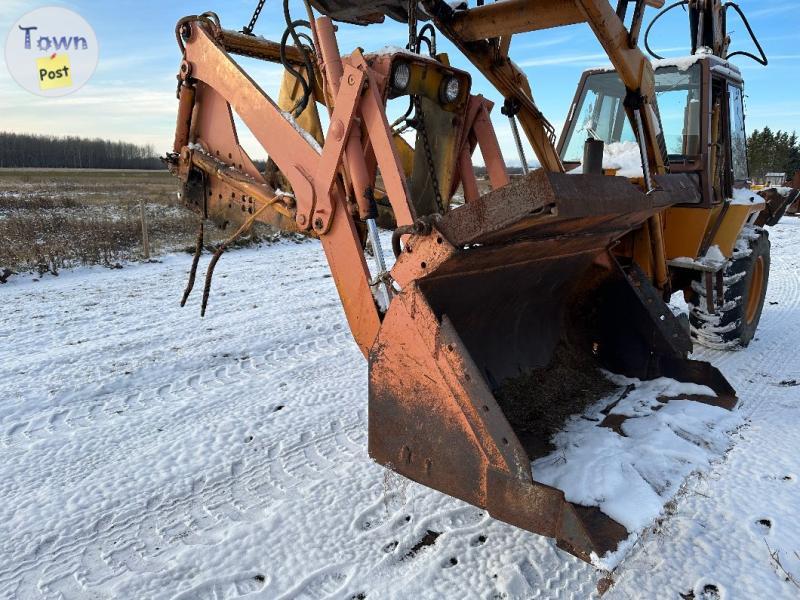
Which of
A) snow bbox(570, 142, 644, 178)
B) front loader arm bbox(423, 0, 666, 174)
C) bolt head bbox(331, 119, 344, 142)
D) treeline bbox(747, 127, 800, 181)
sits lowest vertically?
bolt head bbox(331, 119, 344, 142)

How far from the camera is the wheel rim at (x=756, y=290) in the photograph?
561 cm

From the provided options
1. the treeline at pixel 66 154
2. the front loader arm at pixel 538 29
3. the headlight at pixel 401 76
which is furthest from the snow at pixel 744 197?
the treeline at pixel 66 154

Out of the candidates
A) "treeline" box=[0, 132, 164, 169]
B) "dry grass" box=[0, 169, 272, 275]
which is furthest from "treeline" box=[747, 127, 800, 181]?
"treeline" box=[0, 132, 164, 169]

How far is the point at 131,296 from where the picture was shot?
695 centimetres

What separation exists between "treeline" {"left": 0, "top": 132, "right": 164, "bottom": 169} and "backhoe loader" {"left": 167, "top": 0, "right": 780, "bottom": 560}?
73785 millimetres

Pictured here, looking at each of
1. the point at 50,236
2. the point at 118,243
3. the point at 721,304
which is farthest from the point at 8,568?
the point at 50,236

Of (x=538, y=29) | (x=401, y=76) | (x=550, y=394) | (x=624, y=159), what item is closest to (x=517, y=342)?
(x=550, y=394)

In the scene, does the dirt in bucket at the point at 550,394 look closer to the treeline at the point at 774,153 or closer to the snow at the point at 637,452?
the snow at the point at 637,452

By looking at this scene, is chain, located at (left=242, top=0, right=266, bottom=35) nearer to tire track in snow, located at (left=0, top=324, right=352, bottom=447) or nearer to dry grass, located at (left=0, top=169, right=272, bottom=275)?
tire track in snow, located at (left=0, top=324, right=352, bottom=447)

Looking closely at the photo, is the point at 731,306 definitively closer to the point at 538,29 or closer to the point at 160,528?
the point at 538,29

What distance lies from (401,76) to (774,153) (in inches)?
2190

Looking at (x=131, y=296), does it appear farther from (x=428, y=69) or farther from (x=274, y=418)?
(x=428, y=69)

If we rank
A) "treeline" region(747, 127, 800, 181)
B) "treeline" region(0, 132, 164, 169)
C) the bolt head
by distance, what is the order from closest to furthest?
the bolt head, "treeline" region(747, 127, 800, 181), "treeline" region(0, 132, 164, 169)

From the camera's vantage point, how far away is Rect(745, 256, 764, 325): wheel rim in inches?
221
